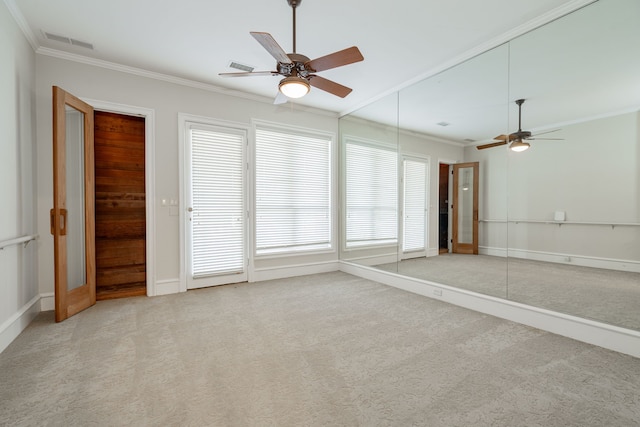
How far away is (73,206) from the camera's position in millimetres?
3340

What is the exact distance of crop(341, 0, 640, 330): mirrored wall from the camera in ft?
7.93

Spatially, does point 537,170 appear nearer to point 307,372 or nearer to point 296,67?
point 296,67

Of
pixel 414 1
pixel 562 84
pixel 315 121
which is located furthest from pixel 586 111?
pixel 315 121

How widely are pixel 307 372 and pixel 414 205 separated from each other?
315 centimetres

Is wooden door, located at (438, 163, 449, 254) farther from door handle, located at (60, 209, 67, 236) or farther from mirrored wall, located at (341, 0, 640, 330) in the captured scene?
door handle, located at (60, 209, 67, 236)

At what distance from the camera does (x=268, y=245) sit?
15.5ft

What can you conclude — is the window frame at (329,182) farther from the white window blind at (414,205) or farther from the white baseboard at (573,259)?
the white baseboard at (573,259)

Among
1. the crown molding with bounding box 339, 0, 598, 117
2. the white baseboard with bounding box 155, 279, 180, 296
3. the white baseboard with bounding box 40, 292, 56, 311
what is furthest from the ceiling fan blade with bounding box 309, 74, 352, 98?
the white baseboard with bounding box 40, 292, 56, 311

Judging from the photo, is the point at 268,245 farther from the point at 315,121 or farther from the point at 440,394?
the point at 440,394

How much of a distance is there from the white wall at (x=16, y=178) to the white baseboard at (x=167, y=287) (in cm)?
118

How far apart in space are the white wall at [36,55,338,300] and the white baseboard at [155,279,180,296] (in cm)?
3

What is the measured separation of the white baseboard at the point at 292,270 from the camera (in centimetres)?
463

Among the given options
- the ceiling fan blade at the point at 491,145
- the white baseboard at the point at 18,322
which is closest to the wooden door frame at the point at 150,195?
the white baseboard at the point at 18,322

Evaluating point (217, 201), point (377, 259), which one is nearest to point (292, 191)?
point (217, 201)
